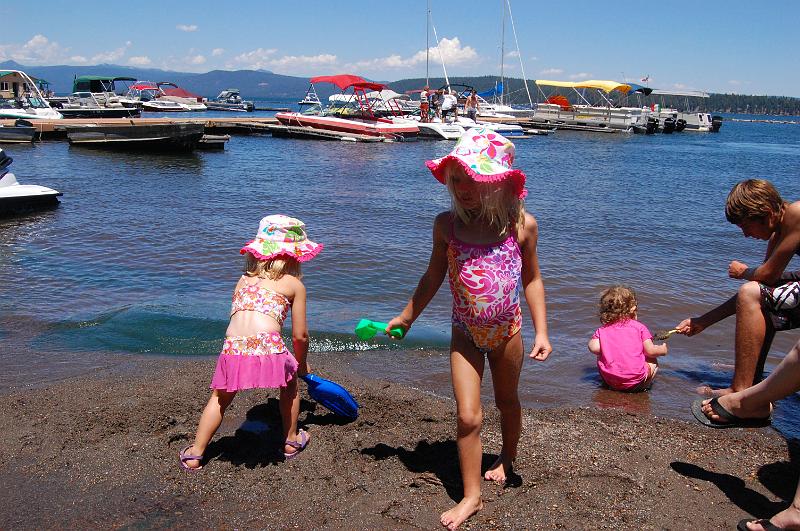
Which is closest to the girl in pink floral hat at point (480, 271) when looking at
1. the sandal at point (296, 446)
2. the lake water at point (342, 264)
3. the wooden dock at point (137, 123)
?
the sandal at point (296, 446)

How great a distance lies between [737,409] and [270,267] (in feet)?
8.38

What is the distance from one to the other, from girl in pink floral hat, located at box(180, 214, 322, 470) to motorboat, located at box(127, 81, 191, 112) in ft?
185

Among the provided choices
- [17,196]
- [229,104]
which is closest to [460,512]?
[17,196]

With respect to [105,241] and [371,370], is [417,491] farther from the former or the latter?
[105,241]

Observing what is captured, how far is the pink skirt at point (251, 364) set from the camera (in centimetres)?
345

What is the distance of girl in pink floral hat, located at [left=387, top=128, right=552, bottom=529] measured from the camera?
3018 mm

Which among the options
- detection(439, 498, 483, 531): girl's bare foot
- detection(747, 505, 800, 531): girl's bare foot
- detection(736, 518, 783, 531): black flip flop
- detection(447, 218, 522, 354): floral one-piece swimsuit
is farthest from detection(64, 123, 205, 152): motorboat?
detection(747, 505, 800, 531): girl's bare foot

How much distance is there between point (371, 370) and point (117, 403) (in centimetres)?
190

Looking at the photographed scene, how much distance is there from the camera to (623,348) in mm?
4957

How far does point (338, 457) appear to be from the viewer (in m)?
3.60

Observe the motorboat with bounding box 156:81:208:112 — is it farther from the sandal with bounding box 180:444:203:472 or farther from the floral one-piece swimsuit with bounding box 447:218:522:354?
the floral one-piece swimsuit with bounding box 447:218:522:354

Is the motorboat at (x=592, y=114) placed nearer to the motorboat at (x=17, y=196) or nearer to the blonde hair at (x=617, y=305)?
the motorboat at (x=17, y=196)

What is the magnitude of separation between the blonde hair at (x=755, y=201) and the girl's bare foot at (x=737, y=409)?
1.18m

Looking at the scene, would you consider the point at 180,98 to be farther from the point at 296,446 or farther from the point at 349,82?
the point at 296,446
